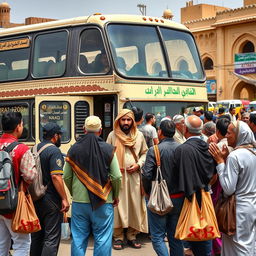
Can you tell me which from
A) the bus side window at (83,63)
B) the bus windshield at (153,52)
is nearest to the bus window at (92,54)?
the bus side window at (83,63)

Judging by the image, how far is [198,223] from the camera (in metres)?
4.94

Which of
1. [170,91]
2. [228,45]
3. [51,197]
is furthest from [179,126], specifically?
[228,45]

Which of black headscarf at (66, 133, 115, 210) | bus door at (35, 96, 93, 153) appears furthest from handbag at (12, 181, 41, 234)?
bus door at (35, 96, 93, 153)

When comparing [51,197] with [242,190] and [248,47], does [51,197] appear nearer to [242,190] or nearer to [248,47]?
[242,190]

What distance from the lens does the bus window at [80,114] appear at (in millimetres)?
8500

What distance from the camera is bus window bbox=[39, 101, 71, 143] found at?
8.42 meters

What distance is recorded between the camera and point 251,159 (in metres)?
4.73

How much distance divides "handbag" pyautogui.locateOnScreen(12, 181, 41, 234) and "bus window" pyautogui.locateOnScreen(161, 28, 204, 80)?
191 inches

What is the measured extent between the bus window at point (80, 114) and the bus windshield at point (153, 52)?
→ 33.6 inches

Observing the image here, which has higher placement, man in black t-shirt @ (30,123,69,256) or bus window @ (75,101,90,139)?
bus window @ (75,101,90,139)

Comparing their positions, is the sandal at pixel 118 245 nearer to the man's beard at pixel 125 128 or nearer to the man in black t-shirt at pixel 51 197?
the man's beard at pixel 125 128

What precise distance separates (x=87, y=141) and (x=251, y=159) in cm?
168

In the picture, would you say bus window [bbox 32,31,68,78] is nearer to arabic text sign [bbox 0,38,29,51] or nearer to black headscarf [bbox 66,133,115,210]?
arabic text sign [bbox 0,38,29,51]

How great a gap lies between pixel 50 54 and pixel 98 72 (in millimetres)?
1302
